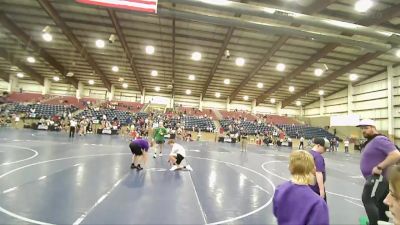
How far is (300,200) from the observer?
205 cm

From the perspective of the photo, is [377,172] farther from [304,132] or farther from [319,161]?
[304,132]

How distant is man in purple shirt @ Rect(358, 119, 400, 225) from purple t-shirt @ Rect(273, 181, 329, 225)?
2.24 metres

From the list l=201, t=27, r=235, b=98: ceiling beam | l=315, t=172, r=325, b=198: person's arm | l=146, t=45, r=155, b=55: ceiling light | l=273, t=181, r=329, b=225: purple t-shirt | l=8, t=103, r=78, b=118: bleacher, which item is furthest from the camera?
l=8, t=103, r=78, b=118: bleacher

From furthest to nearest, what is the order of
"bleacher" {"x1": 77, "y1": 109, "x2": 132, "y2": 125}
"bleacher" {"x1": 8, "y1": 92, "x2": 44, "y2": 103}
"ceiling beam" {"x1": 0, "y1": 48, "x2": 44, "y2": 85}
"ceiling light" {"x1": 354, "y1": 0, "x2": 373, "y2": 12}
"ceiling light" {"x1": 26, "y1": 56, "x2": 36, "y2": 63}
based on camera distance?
"bleacher" {"x1": 8, "y1": 92, "x2": 44, "y2": 103} < "ceiling light" {"x1": 26, "y1": 56, "x2": 36, "y2": 63} < "bleacher" {"x1": 77, "y1": 109, "x2": 132, "y2": 125} < "ceiling beam" {"x1": 0, "y1": 48, "x2": 44, "y2": 85} < "ceiling light" {"x1": 354, "y1": 0, "x2": 373, "y2": 12}

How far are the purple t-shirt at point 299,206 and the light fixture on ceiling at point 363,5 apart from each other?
18.7 m

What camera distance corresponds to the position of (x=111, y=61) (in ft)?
104

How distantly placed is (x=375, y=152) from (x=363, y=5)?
654 inches

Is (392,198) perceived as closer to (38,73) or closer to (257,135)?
(257,135)

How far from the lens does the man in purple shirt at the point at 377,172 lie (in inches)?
142

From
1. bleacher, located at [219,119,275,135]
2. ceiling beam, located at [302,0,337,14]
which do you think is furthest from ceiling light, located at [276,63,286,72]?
ceiling beam, located at [302,0,337,14]

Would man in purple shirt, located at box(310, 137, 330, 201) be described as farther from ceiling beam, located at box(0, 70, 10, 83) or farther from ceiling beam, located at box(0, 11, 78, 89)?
ceiling beam, located at box(0, 70, 10, 83)

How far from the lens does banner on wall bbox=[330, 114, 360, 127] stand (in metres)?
35.2

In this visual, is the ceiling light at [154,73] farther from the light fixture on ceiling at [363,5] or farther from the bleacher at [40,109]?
the light fixture on ceiling at [363,5]

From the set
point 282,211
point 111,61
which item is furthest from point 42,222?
point 111,61
